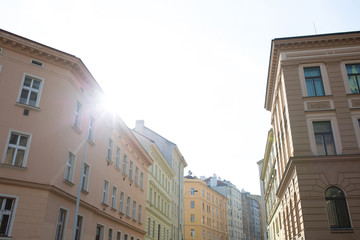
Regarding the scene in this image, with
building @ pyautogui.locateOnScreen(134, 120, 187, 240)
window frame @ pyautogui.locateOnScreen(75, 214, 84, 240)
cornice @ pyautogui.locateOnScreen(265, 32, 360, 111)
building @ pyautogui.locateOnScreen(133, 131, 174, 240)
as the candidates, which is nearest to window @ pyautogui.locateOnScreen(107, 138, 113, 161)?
window frame @ pyautogui.locateOnScreen(75, 214, 84, 240)

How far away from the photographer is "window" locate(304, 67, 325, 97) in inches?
894

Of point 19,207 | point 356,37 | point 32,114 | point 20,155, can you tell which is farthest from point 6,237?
point 356,37

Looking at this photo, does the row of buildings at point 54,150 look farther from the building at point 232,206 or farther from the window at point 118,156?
the building at point 232,206

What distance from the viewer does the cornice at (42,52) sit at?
18953 mm

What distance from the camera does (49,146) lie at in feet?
61.0

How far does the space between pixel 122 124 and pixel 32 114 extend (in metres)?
11.2

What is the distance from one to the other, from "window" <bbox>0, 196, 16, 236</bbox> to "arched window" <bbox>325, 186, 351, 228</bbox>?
16601mm

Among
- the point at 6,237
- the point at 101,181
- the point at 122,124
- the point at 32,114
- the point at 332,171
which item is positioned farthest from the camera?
the point at 122,124

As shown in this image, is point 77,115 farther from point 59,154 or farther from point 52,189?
point 52,189

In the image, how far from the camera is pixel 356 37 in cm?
2323

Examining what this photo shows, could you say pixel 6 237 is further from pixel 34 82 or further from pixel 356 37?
pixel 356 37

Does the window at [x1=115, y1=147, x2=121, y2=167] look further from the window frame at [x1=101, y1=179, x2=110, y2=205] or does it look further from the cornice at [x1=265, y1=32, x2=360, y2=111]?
the cornice at [x1=265, y1=32, x2=360, y2=111]

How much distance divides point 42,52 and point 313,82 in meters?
17.4

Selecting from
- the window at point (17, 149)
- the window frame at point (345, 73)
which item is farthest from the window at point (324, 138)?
the window at point (17, 149)
